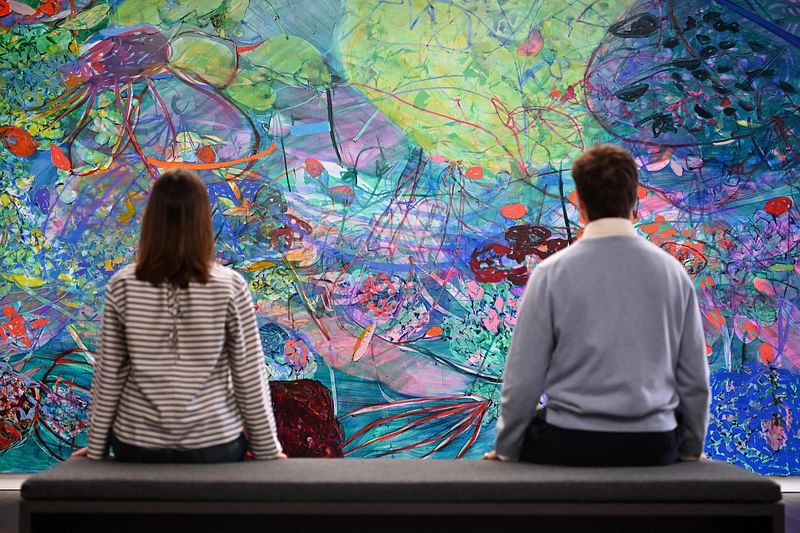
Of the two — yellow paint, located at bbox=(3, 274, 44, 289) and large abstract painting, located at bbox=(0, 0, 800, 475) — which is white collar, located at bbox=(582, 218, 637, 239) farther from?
yellow paint, located at bbox=(3, 274, 44, 289)

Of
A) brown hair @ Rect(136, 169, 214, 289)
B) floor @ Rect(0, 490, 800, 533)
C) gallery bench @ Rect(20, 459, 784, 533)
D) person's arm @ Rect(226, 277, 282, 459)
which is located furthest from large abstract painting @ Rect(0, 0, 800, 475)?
gallery bench @ Rect(20, 459, 784, 533)

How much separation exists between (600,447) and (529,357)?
285mm

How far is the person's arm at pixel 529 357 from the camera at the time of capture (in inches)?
87.0

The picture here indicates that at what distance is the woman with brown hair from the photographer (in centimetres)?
226

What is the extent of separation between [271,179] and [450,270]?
93 cm

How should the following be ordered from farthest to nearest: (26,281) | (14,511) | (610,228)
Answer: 1. (26,281)
2. (14,511)
3. (610,228)

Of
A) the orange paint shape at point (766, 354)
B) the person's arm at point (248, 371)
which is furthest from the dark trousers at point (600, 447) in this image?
the orange paint shape at point (766, 354)

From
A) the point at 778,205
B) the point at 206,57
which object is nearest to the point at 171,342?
the point at 206,57

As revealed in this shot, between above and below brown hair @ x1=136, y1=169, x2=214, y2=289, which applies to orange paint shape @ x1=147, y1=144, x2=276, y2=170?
above

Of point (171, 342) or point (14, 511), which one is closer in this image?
point (171, 342)

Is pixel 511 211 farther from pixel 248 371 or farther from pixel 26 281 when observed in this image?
pixel 26 281

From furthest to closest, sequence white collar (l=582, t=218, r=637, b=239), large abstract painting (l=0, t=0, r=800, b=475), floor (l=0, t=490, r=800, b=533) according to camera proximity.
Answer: large abstract painting (l=0, t=0, r=800, b=475) < floor (l=0, t=490, r=800, b=533) < white collar (l=582, t=218, r=637, b=239)

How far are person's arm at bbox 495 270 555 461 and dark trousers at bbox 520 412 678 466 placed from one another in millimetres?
78

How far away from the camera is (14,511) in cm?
353
